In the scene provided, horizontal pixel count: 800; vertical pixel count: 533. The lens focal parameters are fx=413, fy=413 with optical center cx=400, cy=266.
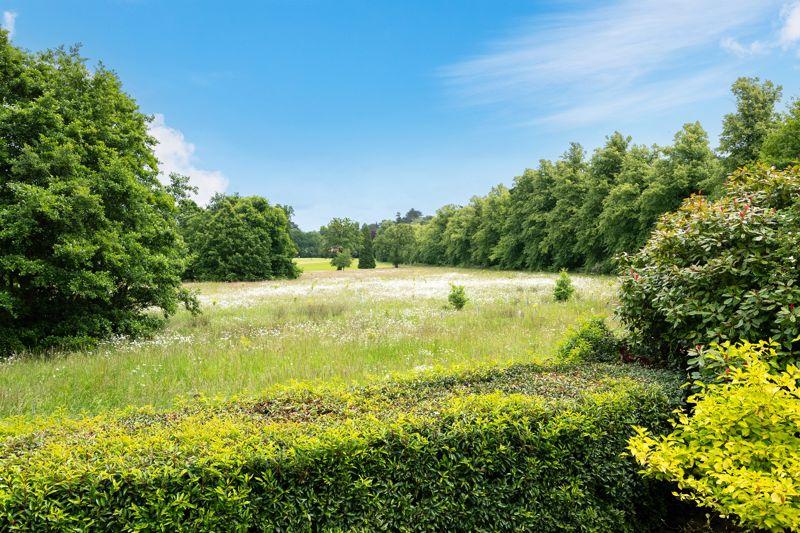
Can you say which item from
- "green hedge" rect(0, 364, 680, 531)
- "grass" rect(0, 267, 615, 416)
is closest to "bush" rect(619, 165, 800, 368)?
"grass" rect(0, 267, 615, 416)

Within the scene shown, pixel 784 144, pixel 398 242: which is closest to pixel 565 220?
pixel 784 144

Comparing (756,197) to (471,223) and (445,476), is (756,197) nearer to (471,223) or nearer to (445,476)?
(445,476)

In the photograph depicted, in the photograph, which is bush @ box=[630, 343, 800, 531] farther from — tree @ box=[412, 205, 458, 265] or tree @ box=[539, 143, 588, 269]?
tree @ box=[412, 205, 458, 265]

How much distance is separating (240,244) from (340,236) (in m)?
51.5

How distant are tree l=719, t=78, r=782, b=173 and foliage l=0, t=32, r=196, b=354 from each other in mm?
34301

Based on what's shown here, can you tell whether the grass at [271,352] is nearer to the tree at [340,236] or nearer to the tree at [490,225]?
the tree at [490,225]

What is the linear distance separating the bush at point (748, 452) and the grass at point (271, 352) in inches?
108

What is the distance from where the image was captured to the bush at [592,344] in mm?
6617

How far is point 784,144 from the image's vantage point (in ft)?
78.1

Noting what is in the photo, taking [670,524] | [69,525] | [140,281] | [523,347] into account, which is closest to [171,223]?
[140,281]

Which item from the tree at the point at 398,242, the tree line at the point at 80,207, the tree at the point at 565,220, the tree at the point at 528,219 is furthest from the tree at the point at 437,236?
the tree line at the point at 80,207

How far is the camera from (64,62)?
42.1 feet

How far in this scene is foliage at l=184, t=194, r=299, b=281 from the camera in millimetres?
45844

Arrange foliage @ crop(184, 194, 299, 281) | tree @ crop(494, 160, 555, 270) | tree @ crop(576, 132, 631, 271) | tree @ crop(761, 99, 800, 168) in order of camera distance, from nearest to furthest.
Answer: tree @ crop(761, 99, 800, 168) → tree @ crop(576, 132, 631, 271) → foliage @ crop(184, 194, 299, 281) → tree @ crop(494, 160, 555, 270)
